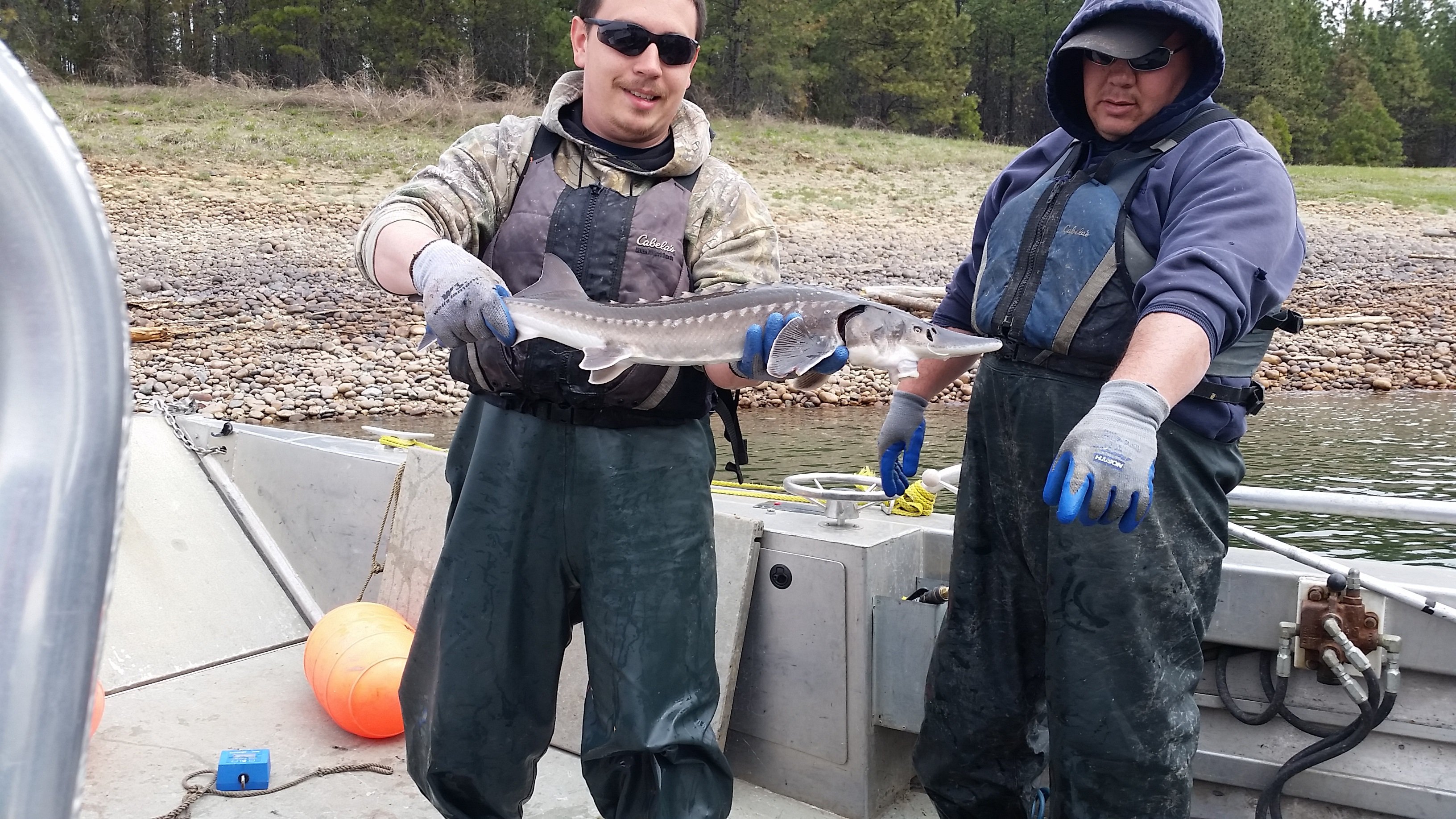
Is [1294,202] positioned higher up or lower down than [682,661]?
higher up

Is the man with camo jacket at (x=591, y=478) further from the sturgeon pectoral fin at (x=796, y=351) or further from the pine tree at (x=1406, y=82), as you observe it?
the pine tree at (x=1406, y=82)

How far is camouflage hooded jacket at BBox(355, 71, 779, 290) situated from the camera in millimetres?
2504

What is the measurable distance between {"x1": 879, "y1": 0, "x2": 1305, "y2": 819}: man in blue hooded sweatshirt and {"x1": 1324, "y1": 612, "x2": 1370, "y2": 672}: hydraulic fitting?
1.18 ft

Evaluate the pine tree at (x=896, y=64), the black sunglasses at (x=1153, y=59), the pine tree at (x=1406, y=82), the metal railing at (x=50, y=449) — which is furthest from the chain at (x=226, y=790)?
the pine tree at (x=1406, y=82)

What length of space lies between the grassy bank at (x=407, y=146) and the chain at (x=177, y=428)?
19.6m

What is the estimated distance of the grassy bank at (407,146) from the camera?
24609 mm

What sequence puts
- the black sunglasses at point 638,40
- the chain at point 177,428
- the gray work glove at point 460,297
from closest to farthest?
the gray work glove at point 460,297 → the black sunglasses at point 638,40 → the chain at point 177,428

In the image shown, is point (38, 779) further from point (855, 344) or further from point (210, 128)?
point (210, 128)

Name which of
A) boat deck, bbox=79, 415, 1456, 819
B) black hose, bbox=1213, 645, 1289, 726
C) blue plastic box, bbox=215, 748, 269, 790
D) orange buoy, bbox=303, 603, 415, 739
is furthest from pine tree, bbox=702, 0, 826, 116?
black hose, bbox=1213, 645, 1289, 726

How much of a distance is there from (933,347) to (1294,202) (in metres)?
0.78

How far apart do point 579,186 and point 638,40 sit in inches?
13.3

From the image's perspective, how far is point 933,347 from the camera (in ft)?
7.91

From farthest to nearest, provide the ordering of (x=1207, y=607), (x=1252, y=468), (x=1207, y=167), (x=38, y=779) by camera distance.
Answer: (x=1252, y=468), (x=1207, y=607), (x=1207, y=167), (x=38, y=779)

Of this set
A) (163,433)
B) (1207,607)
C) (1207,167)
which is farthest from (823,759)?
(163,433)
